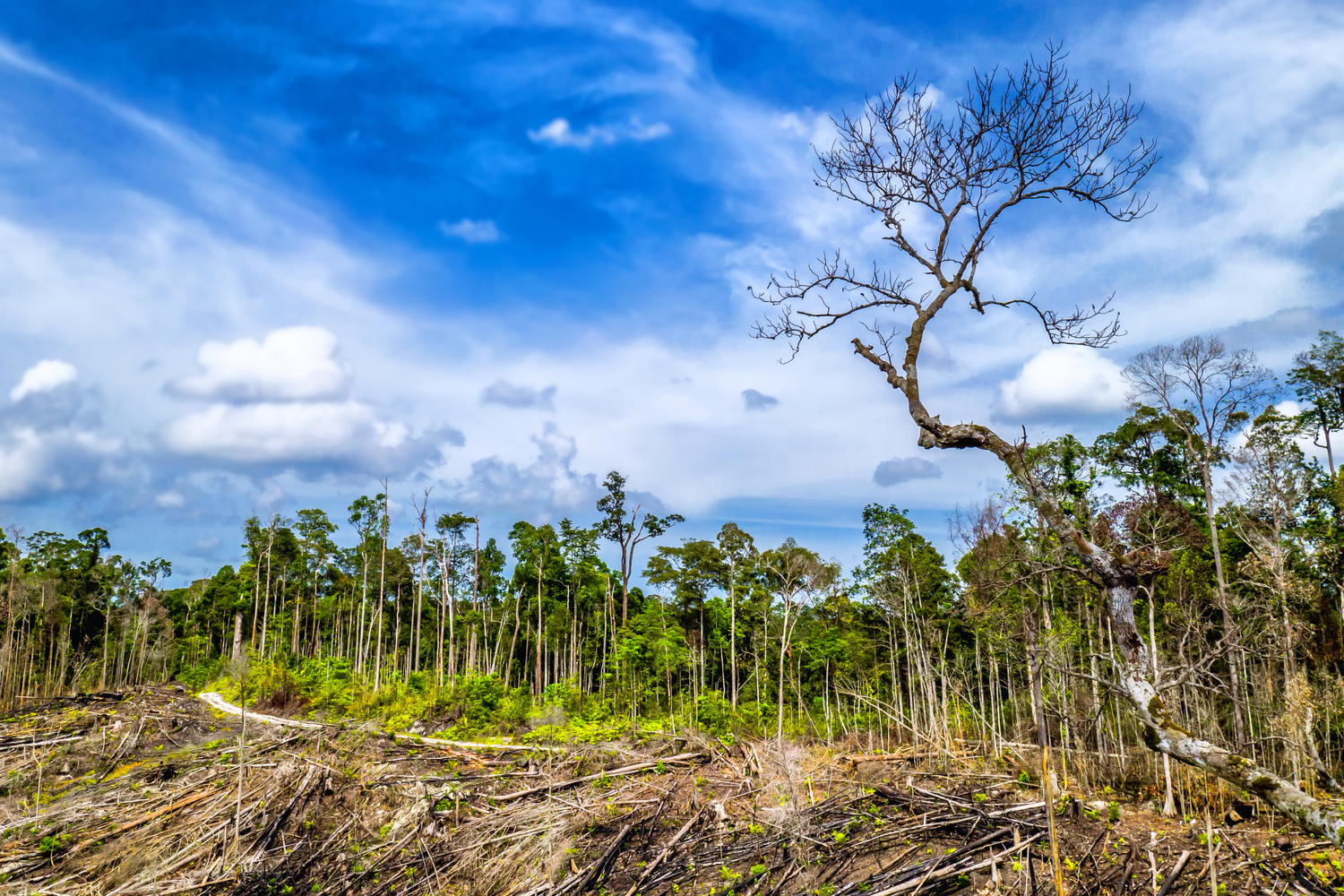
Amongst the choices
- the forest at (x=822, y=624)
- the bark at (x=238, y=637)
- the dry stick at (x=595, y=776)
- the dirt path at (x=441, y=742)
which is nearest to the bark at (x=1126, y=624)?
the forest at (x=822, y=624)

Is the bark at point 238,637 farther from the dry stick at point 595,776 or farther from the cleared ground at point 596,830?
the dry stick at point 595,776

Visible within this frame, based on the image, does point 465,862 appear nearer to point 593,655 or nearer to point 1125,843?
point 1125,843

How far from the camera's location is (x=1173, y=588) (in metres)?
19.0

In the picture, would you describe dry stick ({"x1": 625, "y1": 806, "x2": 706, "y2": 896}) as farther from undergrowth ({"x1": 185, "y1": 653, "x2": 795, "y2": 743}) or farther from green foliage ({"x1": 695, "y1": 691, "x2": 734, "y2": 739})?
green foliage ({"x1": 695, "y1": 691, "x2": 734, "y2": 739})

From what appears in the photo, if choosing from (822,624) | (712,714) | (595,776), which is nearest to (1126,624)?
(595,776)

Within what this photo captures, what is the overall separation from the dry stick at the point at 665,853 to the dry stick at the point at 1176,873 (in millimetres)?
4944

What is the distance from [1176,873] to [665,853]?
5170 millimetres

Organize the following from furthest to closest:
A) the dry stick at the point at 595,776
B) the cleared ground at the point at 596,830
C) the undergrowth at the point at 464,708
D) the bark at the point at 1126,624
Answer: the undergrowth at the point at 464,708, the dry stick at the point at 595,776, the cleared ground at the point at 596,830, the bark at the point at 1126,624

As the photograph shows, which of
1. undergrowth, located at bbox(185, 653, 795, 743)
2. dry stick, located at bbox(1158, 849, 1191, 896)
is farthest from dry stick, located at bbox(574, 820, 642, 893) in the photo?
dry stick, located at bbox(1158, 849, 1191, 896)

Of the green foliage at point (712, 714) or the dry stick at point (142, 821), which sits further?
the green foliage at point (712, 714)

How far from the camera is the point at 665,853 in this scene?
27.7ft

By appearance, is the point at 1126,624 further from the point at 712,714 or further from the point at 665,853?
the point at 712,714

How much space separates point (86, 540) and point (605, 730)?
130 ft

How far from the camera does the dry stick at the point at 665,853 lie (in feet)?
25.7
